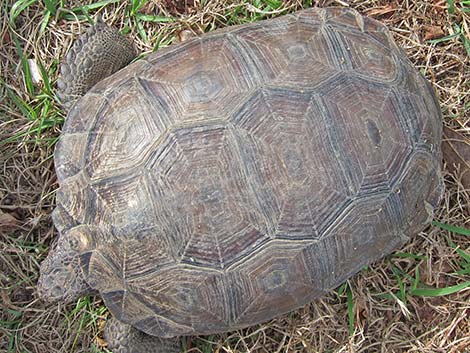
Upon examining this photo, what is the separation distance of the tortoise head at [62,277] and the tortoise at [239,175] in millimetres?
11

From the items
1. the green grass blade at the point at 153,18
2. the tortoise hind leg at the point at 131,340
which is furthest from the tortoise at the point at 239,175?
the green grass blade at the point at 153,18

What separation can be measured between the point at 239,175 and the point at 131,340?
115cm

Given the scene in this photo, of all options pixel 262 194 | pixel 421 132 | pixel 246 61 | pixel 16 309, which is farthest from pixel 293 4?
pixel 16 309

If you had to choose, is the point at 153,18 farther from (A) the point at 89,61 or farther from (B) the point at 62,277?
(B) the point at 62,277

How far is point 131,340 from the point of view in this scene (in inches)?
121

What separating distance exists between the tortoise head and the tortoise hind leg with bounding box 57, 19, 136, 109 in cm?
86

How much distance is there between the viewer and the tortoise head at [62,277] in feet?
9.61

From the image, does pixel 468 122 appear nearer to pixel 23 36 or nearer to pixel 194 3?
pixel 194 3

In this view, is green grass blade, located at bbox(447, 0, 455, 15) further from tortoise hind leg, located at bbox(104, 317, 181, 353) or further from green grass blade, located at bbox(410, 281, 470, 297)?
tortoise hind leg, located at bbox(104, 317, 181, 353)

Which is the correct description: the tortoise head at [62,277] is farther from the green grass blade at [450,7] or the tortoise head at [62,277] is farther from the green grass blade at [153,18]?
the green grass blade at [450,7]

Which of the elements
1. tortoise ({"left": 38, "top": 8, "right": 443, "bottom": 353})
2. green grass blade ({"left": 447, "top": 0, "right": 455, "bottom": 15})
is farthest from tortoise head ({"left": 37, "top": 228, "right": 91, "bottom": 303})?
green grass blade ({"left": 447, "top": 0, "right": 455, "bottom": 15})

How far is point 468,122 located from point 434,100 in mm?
542

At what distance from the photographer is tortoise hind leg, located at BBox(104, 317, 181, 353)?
3082 millimetres

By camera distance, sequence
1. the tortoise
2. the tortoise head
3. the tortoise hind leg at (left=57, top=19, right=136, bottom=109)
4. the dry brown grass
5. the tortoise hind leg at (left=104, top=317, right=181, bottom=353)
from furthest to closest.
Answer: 1. the dry brown grass
2. the tortoise hind leg at (left=57, top=19, right=136, bottom=109)
3. the tortoise hind leg at (left=104, top=317, right=181, bottom=353)
4. the tortoise head
5. the tortoise
